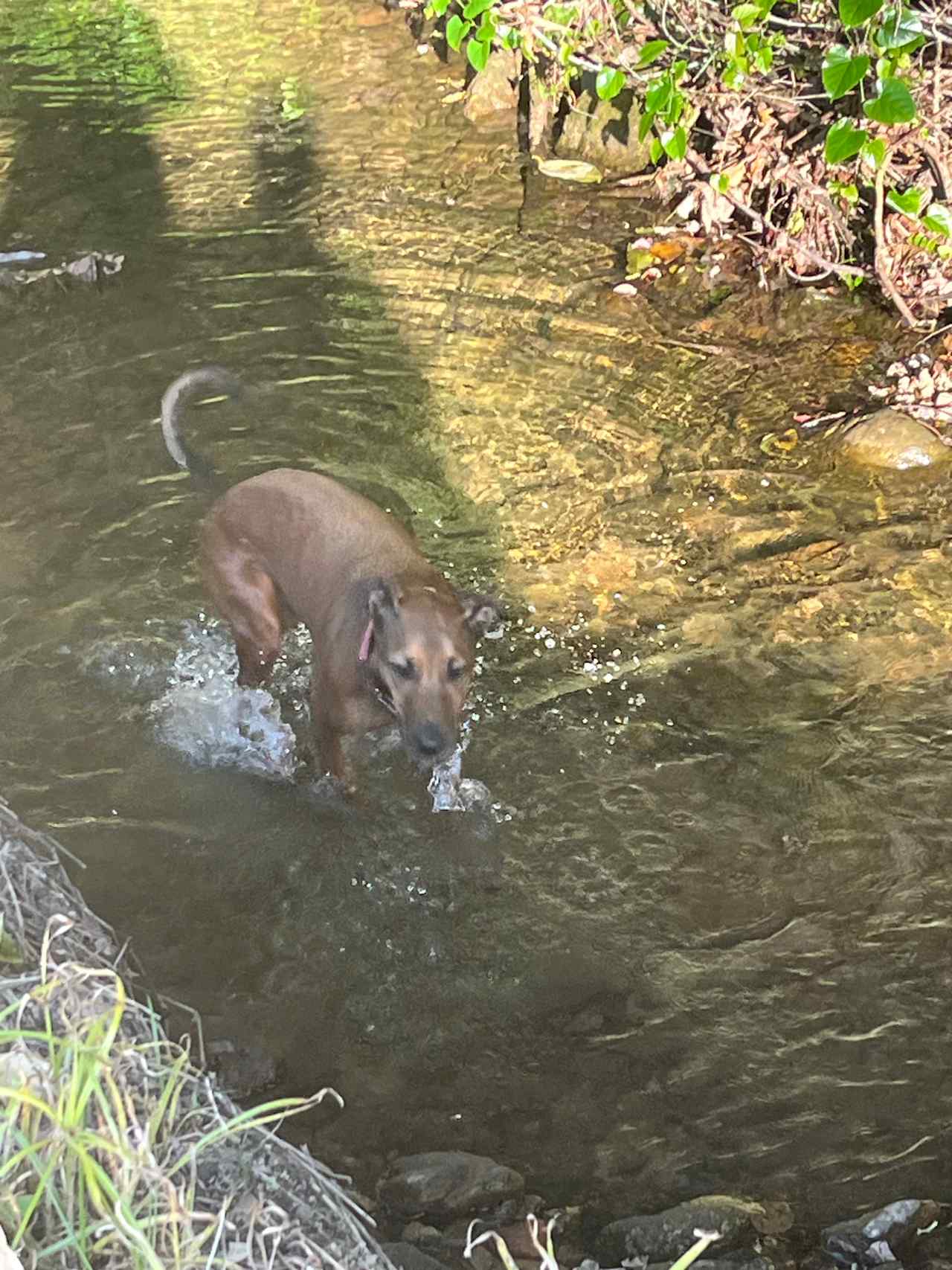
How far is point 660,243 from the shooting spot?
9.09 metres

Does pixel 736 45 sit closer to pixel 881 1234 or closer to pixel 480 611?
pixel 480 611

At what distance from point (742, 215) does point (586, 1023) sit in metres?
6.74

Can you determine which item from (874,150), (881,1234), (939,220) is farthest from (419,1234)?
(939,220)

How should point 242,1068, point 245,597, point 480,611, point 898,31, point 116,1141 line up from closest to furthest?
point 116,1141, point 242,1068, point 480,611, point 898,31, point 245,597

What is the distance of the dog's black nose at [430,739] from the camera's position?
438 cm

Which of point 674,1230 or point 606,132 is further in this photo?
point 606,132

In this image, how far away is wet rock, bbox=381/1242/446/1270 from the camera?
3217mm

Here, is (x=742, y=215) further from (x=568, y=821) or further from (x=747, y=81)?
(x=568, y=821)

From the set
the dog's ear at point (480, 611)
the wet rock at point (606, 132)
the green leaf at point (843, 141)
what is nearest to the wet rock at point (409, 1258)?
the dog's ear at point (480, 611)

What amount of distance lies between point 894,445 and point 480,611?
319 cm

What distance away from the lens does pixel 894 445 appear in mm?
6848

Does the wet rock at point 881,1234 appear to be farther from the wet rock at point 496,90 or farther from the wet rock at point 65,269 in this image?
the wet rock at point 496,90

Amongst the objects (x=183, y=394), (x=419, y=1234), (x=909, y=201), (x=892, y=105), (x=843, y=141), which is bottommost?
(x=419, y=1234)

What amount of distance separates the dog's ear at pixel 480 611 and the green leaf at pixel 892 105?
2.41 metres
